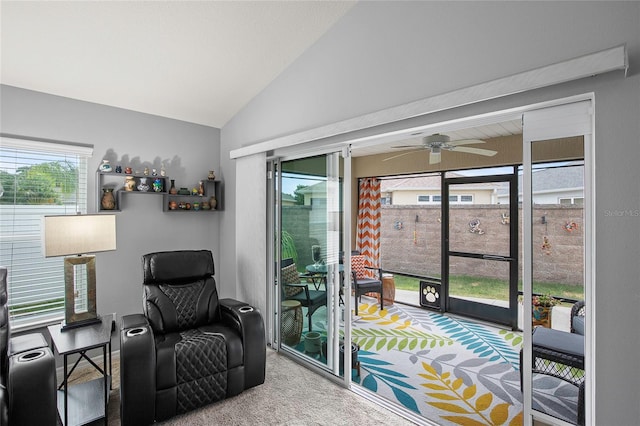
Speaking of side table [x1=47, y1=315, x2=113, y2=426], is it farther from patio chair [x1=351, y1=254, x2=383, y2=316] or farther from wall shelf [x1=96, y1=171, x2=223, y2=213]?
patio chair [x1=351, y1=254, x2=383, y2=316]

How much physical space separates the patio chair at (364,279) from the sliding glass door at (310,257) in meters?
1.36

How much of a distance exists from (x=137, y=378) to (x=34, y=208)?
6.22 ft

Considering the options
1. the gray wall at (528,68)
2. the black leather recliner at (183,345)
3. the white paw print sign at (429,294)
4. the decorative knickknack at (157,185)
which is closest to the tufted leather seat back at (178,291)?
the black leather recliner at (183,345)

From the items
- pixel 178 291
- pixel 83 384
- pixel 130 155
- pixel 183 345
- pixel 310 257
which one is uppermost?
pixel 130 155

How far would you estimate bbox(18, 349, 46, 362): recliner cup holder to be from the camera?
6.10 ft

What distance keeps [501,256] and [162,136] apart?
4511 millimetres

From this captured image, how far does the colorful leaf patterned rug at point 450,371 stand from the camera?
244 cm

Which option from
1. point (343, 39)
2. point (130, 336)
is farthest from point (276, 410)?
point (343, 39)

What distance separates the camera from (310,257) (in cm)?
315

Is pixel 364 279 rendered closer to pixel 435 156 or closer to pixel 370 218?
pixel 370 218

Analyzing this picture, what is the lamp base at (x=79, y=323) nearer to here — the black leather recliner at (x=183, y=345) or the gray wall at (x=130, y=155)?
the black leather recliner at (x=183, y=345)

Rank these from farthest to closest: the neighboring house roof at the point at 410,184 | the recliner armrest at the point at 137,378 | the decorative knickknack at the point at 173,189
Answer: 1. the neighboring house roof at the point at 410,184
2. the decorative knickknack at the point at 173,189
3. the recliner armrest at the point at 137,378

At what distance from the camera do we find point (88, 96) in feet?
10.2

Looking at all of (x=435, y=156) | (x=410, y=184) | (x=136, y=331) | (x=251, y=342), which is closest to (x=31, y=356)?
(x=136, y=331)
